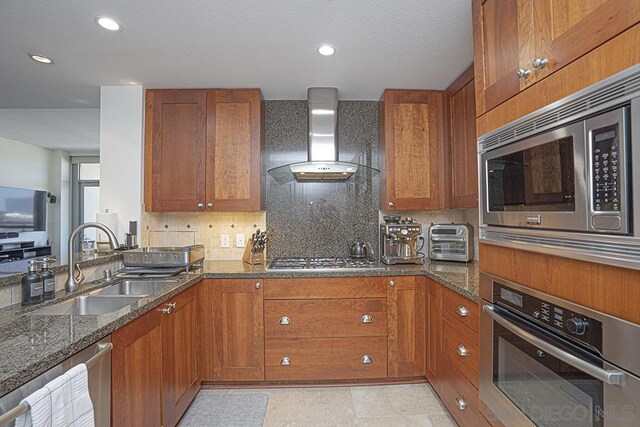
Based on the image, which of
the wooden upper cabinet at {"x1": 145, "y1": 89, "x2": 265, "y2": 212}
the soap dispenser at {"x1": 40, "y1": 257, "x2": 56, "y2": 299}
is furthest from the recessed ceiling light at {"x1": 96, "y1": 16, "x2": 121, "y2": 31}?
the soap dispenser at {"x1": 40, "y1": 257, "x2": 56, "y2": 299}

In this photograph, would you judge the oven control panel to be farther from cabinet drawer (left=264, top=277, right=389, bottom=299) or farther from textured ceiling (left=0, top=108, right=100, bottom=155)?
textured ceiling (left=0, top=108, right=100, bottom=155)

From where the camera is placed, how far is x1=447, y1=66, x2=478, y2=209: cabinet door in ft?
7.60

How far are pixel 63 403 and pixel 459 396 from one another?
1.84 meters

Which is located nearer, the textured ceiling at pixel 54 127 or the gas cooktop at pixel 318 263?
the gas cooktop at pixel 318 263

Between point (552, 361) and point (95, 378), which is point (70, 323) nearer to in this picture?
point (95, 378)

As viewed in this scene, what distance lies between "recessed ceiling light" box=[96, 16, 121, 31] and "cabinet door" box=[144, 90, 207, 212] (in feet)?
2.80

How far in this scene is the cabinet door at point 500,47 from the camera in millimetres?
1202

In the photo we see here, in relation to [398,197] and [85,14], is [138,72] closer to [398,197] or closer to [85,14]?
[85,14]

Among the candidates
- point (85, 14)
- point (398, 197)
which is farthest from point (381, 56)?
point (85, 14)

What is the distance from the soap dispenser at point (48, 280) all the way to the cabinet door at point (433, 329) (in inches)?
87.4

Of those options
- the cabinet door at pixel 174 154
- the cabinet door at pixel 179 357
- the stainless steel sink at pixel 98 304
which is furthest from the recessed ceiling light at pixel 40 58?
the cabinet door at pixel 179 357

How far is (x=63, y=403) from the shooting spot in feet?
3.10

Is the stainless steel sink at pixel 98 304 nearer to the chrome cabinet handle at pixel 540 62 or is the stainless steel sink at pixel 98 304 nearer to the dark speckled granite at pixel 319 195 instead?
the dark speckled granite at pixel 319 195

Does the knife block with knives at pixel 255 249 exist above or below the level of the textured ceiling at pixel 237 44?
below
